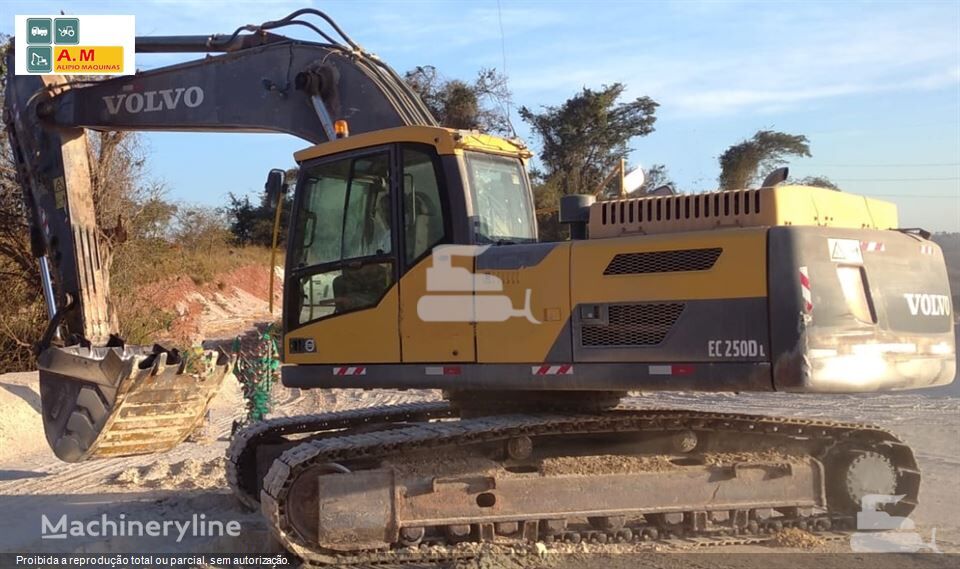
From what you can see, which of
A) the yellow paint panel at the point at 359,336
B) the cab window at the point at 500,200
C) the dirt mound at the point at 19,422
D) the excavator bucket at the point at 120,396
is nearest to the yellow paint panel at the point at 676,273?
the cab window at the point at 500,200

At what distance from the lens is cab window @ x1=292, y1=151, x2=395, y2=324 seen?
18.4ft

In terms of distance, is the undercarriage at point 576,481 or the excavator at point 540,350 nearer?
the excavator at point 540,350

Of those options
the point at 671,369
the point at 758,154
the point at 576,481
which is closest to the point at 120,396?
the point at 576,481

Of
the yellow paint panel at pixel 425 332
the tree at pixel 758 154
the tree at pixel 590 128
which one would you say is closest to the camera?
the yellow paint panel at pixel 425 332

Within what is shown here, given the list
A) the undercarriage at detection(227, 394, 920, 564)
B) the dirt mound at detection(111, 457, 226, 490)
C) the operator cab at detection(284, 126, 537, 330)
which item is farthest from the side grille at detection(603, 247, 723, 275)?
the dirt mound at detection(111, 457, 226, 490)

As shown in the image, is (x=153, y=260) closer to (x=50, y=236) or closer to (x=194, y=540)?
(x=50, y=236)

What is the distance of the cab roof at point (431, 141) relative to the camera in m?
5.45

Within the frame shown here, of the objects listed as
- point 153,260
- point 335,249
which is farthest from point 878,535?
point 153,260

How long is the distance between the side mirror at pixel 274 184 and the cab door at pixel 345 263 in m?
0.16

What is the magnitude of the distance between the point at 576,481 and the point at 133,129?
5.08m

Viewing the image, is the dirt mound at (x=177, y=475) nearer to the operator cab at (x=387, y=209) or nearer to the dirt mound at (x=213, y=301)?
the operator cab at (x=387, y=209)

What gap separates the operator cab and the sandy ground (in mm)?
1743

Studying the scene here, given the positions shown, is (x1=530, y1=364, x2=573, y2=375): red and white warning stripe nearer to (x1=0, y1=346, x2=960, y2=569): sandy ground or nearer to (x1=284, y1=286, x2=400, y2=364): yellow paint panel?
(x1=284, y1=286, x2=400, y2=364): yellow paint panel

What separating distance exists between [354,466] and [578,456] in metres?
1.44
